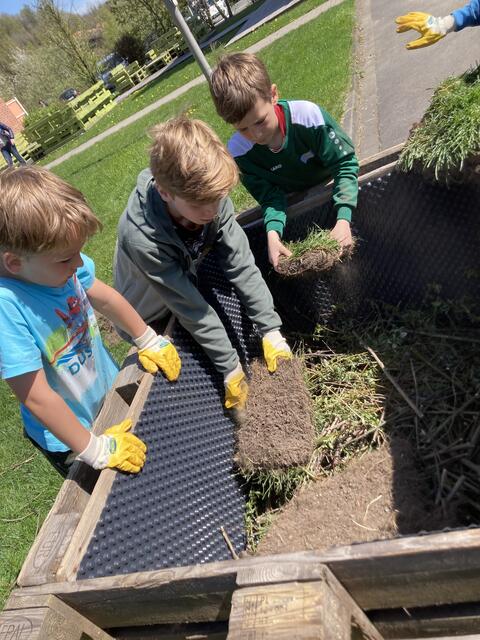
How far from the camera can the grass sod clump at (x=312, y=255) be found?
2.39 meters

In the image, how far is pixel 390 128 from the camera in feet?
16.5

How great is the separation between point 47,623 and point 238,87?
2.09 m

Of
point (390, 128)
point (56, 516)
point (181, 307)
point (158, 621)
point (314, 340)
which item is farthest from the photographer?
point (390, 128)

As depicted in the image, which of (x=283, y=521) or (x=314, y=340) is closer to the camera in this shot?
A: (x=283, y=521)

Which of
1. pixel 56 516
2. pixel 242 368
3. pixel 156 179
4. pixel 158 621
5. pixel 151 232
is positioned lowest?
pixel 242 368

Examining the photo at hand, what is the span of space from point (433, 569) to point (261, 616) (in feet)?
1.15

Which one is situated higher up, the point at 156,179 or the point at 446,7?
the point at 156,179

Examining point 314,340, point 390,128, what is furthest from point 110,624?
point 390,128

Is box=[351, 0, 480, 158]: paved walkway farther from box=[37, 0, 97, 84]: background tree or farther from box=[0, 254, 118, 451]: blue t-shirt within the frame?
box=[37, 0, 97, 84]: background tree

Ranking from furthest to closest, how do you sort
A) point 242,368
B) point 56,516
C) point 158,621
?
point 242,368
point 56,516
point 158,621

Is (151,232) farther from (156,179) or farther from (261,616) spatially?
(261,616)

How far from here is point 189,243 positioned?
7.43 ft

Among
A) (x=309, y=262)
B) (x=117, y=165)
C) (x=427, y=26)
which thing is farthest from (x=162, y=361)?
(x=117, y=165)

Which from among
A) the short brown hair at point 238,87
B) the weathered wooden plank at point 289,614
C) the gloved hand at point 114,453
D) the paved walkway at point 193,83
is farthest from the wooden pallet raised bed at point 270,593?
the paved walkway at point 193,83
